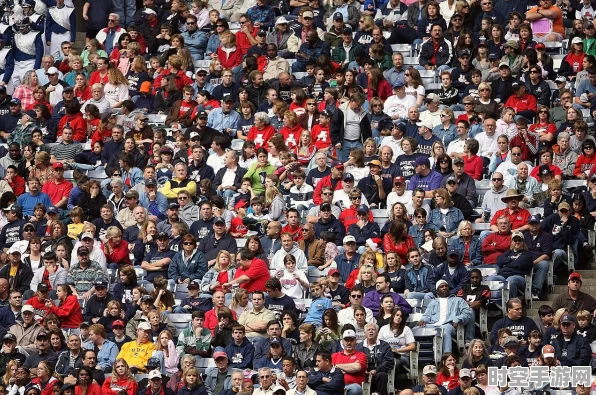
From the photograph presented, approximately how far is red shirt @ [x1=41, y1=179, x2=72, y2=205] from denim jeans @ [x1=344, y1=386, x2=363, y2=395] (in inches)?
262

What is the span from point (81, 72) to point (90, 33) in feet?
5.34

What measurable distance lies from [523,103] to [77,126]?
6.71 m

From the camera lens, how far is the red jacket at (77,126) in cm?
2522

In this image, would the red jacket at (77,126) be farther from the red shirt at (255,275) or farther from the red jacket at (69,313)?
the red shirt at (255,275)

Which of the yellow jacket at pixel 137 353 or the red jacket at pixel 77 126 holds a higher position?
the red jacket at pixel 77 126

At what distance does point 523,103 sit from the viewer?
23672 mm

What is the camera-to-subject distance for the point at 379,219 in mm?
21812

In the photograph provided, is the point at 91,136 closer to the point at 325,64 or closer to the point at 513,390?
the point at 325,64

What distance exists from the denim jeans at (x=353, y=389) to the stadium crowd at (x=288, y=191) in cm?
2

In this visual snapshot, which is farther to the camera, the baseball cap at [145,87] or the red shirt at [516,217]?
the baseball cap at [145,87]

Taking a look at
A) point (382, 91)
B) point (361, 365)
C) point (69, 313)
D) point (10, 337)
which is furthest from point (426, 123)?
point (10, 337)

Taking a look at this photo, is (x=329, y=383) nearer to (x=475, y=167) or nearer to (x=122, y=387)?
(x=122, y=387)

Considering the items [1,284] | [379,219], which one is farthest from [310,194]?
[1,284]

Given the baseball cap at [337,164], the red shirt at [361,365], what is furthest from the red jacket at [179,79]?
the red shirt at [361,365]
